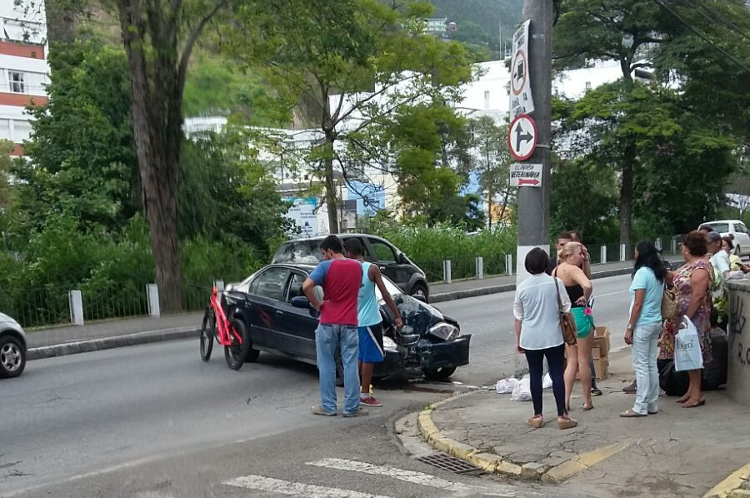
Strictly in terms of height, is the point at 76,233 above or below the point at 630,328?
above

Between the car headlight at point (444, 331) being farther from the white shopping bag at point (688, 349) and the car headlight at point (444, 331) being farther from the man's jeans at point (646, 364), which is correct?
the white shopping bag at point (688, 349)

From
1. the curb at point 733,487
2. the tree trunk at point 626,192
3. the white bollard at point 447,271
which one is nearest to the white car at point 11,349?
the curb at point 733,487

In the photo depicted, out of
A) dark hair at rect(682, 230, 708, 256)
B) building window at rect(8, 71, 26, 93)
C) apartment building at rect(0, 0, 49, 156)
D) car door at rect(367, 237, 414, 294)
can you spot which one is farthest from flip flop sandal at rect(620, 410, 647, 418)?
building window at rect(8, 71, 26, 93)

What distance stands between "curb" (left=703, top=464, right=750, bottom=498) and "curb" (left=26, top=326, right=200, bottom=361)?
37.2 feet

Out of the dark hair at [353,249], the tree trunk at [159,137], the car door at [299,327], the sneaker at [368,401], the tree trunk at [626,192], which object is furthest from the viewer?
the tree trunk at [626,192]

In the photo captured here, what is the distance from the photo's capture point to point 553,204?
1613 inches

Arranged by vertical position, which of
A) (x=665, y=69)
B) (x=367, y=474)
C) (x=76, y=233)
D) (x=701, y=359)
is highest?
(x=665, y=69)

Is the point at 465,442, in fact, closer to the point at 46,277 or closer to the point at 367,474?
the point at 367,474

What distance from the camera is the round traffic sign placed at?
30.3 feet

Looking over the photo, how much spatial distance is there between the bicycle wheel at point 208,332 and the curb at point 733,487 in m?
7.70

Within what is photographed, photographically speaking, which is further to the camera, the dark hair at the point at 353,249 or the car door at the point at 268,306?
the car door at the point at 268,306

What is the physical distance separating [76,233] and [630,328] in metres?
16.0

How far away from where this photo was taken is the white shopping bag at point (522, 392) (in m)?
8.30

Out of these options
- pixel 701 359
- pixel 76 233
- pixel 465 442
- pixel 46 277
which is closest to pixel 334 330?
pixel 465 442
